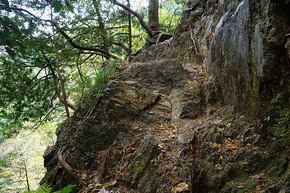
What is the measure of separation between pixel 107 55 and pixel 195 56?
13.5ft

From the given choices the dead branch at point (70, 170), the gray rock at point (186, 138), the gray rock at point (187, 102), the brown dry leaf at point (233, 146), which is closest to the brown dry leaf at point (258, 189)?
the brown dry leaf at point (233, 146)

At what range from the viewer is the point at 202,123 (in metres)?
3.26

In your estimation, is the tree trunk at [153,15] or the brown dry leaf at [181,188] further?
the tree trunk at [153,15]

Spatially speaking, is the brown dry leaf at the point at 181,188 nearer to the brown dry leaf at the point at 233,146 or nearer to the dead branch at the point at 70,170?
the brown dry leaf at the point at 233,146

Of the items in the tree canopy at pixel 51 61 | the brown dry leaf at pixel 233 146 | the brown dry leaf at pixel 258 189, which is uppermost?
the tree canopy at pixel 51 61

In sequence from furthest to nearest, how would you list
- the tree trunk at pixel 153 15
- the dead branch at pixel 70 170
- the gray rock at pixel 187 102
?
1. the tree trunk at pixel 153 15
2. the gray rock at pixel 187 102
3. the dead branch at pixel 70 170

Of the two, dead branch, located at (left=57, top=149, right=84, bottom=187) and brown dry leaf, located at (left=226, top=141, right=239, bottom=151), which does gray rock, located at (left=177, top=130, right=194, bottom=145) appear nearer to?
brown dry leaf, located at (left=226, top=141, right=239, bottom=151)

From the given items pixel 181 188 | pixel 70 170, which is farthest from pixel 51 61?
pixel 181 188

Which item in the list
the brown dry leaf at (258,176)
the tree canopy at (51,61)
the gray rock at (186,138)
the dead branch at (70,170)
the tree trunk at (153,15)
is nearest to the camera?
the brown dry leaf at (258,176)


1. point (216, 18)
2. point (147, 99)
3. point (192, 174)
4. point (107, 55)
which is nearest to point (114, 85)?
point (147, 99)

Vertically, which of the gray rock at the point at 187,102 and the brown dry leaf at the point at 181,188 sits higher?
the gray rock at the point at 187,102

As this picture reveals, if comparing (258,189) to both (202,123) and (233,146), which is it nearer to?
(233,146)

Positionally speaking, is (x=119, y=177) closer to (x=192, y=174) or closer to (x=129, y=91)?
(x=192, y=174)

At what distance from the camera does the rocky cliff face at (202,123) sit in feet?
6.90
